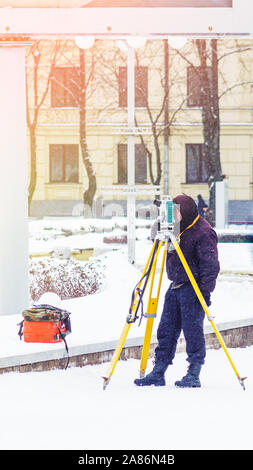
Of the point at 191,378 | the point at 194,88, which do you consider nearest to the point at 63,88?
the point at 194,88

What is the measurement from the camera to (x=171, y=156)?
3588 centimetres

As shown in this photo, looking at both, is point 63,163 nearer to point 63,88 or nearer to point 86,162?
point 63,88

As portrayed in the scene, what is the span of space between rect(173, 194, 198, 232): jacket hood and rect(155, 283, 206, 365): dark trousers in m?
0.45

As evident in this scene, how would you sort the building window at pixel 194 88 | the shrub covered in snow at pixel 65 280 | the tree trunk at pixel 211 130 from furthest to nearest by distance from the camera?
the building window at pixel 194 88, the tree trunk at pixel 211 130, the shrub covered in snow at pixel 65 280

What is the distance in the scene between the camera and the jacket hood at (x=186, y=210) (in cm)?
690

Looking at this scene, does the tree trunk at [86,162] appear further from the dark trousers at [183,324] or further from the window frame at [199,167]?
the dark trousers at [183,324]

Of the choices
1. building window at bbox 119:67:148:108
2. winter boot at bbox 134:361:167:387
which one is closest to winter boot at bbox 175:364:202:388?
winter boot at bbox 134:361:167:387

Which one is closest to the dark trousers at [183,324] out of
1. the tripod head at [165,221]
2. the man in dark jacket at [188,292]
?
the man in dark jacket at [188,292]

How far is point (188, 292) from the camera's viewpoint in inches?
275

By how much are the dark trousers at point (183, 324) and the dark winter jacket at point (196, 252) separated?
0.11 meters

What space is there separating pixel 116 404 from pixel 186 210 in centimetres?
146

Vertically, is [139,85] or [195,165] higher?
[139,85]

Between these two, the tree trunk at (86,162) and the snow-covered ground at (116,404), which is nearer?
the snow-covered ground at (116,404)

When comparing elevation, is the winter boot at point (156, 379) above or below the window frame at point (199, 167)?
below
